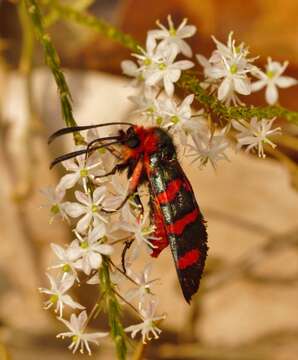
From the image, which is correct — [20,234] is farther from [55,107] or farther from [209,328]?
[209,328]

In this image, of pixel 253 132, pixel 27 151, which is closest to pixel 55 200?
pixel 253 132

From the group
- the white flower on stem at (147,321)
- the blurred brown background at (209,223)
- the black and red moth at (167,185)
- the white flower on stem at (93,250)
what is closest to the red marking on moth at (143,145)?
the black and red moth at (167,185)

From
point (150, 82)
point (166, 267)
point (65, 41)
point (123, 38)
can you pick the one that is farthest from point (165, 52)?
point (65, 41)

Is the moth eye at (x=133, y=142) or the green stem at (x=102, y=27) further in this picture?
the green stem at (x=102, y=27)

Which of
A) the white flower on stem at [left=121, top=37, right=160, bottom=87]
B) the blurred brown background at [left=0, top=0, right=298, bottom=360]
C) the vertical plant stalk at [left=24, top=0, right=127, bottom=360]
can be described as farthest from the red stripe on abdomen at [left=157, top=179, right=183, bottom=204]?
the blurred brown background at [left=0, top=0, right=298, bottom=360]

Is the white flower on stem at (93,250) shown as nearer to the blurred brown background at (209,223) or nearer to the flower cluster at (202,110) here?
the flower cluster at (202,110)

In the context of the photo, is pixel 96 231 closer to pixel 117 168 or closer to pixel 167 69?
pixel 117 168
